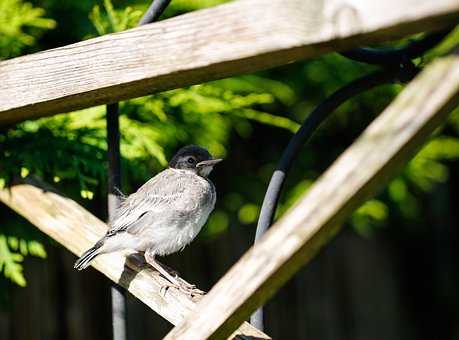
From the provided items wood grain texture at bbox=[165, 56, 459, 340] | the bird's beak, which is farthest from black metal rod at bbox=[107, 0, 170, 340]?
the bird's beak

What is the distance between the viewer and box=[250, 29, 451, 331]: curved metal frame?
71.6 inches

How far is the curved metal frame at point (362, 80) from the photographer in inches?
71.6

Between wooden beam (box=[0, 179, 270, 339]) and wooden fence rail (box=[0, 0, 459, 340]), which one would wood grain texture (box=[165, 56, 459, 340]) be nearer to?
wooden fence rail (box=[0, 0, 459, 340])

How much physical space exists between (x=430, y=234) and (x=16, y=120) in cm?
424

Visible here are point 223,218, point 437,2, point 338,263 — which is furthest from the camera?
point 338,263

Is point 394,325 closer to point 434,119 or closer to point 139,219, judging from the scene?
point 139,219

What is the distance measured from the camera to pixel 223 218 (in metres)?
4.64

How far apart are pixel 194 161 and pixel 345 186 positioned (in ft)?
6.20

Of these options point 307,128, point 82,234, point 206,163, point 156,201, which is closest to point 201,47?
point 307,128

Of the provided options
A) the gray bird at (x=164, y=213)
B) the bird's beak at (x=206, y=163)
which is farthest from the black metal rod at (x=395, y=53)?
the bird's beak at (x=206, y=163)

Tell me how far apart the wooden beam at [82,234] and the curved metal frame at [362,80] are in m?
0.31

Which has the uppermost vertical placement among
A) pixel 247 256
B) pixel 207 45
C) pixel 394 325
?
pixel 394 325

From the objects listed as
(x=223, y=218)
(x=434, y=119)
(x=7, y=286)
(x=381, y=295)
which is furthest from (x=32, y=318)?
(x=434, y=119)

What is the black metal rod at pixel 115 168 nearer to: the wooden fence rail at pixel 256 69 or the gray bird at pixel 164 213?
the wooden fence rail at pixel 256 69
